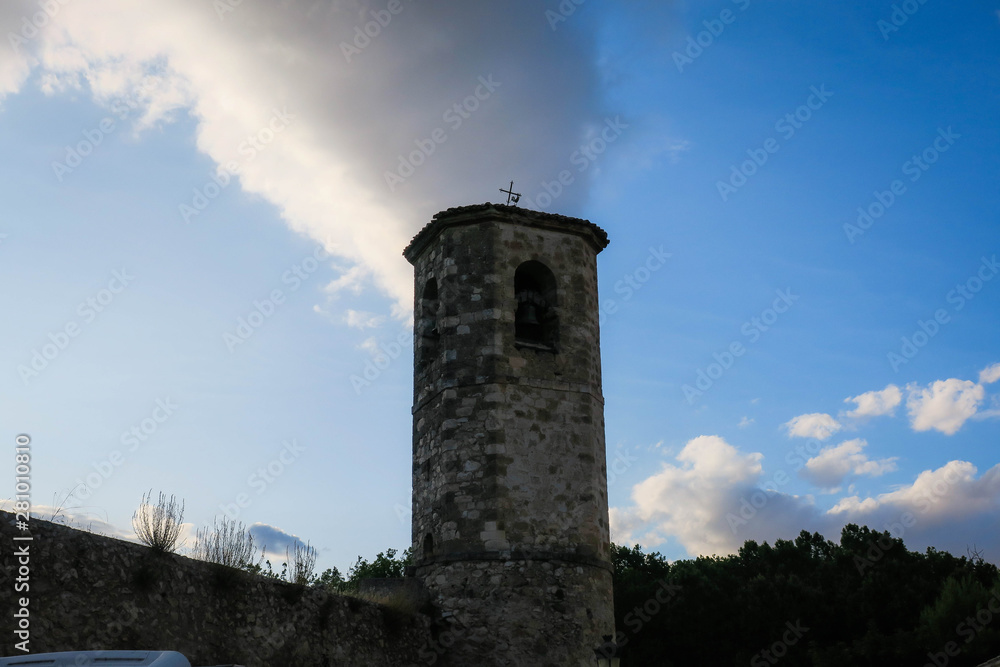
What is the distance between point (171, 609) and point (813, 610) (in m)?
20.4

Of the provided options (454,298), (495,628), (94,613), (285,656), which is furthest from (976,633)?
(94,613)

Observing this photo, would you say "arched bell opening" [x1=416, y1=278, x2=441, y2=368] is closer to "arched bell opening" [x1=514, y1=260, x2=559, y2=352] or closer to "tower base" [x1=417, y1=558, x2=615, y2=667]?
"arched bell opening" [x1=514, y1=260, x2=559, y2=352]

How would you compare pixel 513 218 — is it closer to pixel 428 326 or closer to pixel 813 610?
pixel 428 326

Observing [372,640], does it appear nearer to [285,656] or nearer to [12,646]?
[285,656]

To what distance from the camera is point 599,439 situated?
48.6 feet

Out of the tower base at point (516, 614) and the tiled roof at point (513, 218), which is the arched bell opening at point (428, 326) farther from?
the tower base at point (516, 614)

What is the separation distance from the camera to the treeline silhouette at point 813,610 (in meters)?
22.4

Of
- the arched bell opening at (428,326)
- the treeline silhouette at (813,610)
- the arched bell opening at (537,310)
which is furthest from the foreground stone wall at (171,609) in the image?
the treeline silhouette at (813,610)

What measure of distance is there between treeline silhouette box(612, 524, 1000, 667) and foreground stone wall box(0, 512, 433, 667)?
49.0 ft

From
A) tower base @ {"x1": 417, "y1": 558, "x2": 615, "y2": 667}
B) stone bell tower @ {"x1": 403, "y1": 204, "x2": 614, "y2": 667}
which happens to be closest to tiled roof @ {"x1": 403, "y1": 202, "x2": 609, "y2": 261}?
stone bell tower @ {"x1": 403, "y1": 204, "x2": 614, "y2": 667}

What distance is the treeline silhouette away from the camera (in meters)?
22.4

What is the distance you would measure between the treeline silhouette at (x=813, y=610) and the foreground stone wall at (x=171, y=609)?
14.9m

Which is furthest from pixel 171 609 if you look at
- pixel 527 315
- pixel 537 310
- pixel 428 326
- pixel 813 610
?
pixel 813 610

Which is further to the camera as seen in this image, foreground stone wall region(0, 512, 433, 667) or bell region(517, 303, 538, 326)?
bell region(517, 303, 538, 326)
